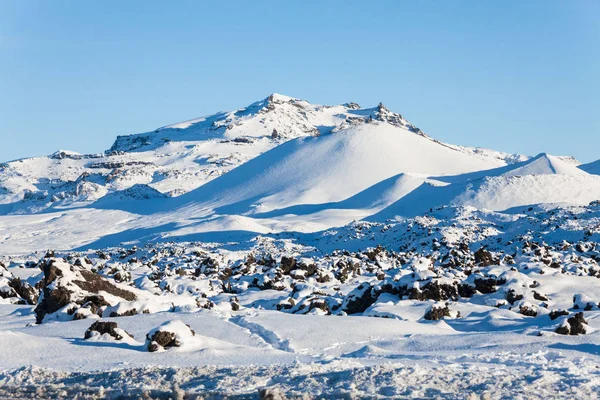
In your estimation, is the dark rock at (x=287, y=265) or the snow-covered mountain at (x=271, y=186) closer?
the dark rock at (x=287, y=265)

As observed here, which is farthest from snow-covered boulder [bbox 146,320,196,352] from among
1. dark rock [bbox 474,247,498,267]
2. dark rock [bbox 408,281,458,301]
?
dark rock [bbox 474,247,498,267]

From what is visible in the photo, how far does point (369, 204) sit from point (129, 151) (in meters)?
80.5

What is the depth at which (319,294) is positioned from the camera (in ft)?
64.9

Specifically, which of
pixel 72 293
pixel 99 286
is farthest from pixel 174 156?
pixel 72 293

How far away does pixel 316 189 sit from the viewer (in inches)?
2842

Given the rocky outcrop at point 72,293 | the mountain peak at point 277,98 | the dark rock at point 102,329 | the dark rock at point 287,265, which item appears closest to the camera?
the dark rock at point 102,329

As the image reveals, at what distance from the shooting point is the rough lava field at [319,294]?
906cm

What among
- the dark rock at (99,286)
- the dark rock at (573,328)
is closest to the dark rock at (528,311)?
the dark rock at (573,328)

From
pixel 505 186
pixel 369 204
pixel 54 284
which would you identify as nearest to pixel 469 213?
pixel 505 186

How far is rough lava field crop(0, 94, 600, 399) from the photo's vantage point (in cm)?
906

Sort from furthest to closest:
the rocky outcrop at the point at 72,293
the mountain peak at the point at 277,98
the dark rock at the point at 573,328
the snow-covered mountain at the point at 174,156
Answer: the mountain peak at the point at 277,98 < the snow-covered mountain at the point at 174,156 < the rocky outcrop at the point at 72,293 < the dark rock at the point at 573,328

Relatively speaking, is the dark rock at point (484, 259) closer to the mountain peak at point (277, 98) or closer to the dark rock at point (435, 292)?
the dark rock at point (435, 292)

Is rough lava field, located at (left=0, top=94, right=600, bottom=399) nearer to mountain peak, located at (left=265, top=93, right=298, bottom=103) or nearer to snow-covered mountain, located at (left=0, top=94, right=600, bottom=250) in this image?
snow-covered mountain, located at (left=0, top=94, right=600, bottom=250)

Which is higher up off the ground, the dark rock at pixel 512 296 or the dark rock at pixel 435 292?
the dark rock at pixel 435 292
